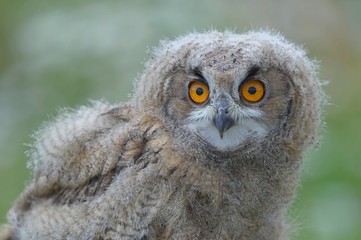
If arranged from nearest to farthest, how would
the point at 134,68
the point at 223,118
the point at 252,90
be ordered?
1. the point at 223,118
2. the point at 252,90
3. the point at 134,68

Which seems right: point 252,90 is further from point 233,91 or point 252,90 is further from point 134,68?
point 134,68

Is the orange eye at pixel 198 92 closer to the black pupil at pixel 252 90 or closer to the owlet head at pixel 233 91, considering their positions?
the owlet head at pixel 233 91

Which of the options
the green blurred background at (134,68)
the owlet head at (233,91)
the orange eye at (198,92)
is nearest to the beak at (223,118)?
the owlet head at (233,91)

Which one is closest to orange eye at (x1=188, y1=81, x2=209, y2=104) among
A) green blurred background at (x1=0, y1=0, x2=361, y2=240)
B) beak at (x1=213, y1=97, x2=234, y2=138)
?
beak at (x1=213, y1=97, x2=234, y2=138)

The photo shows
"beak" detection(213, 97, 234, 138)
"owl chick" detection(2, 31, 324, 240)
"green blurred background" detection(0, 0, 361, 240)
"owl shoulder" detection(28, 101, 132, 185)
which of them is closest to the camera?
"beak" detection(213, 97, 234, 138)

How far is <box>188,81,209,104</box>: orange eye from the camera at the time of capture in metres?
4.97

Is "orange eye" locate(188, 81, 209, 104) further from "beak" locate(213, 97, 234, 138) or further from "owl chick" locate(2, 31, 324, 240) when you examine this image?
"beak" locate(213, 97, 234, 138)

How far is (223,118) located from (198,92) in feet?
0.87

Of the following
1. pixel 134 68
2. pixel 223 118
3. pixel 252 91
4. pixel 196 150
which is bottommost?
pixel 196 150

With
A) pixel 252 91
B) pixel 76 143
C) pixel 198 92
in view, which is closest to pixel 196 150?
pixel 198 92

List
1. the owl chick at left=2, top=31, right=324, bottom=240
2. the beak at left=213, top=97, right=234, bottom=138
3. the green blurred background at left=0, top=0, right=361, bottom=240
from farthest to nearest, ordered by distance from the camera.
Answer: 1. the green blurred background at left=0, top=0, right=361, bottom=240
2. the owl chick at left=2, top=31, right=324, bottom=240
3. the beak at left=213, top=97, right=234, bottom=138

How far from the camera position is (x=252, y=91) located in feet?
16.3

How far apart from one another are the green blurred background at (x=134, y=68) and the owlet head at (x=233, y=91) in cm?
136

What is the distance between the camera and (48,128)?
5.62 m
